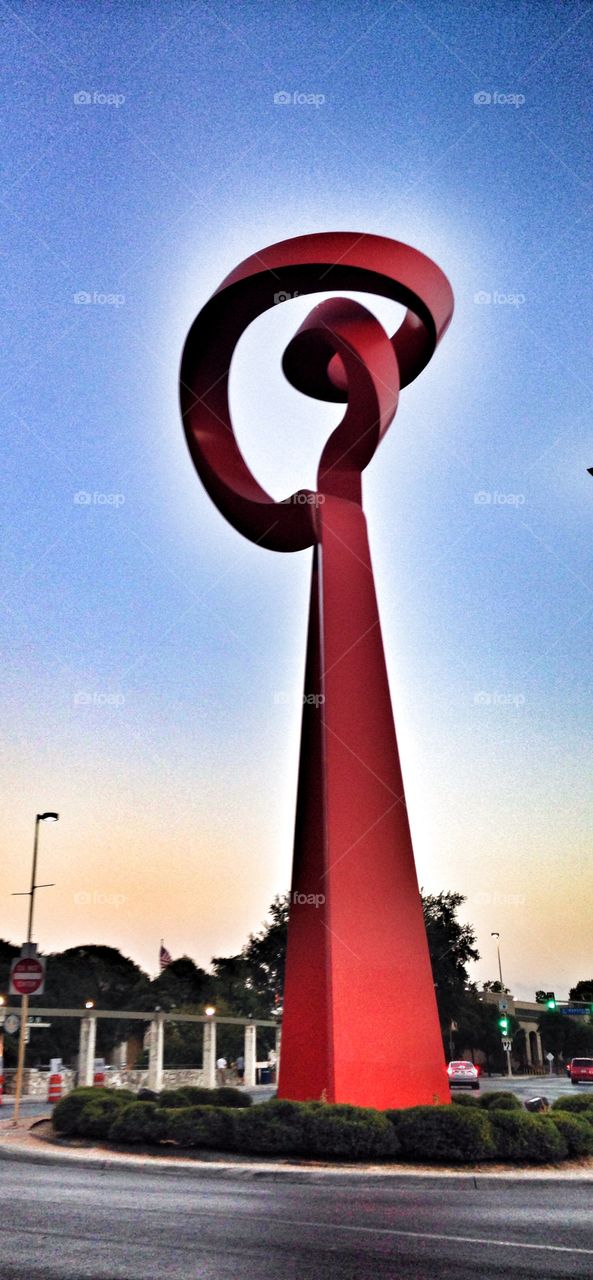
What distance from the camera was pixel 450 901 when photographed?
1795 inches

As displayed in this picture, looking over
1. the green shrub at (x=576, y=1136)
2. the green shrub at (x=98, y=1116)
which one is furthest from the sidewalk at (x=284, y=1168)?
the green shrub at (x=98, y=1116)

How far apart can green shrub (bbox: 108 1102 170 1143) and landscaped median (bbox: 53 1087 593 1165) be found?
0.04ft

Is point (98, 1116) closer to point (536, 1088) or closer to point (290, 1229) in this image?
point (290, 1229)

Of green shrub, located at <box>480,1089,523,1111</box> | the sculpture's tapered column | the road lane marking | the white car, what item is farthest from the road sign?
the white car

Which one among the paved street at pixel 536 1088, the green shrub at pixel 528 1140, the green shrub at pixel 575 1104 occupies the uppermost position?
the green shrub at pixel 575 1104

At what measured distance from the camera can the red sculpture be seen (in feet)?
48.2

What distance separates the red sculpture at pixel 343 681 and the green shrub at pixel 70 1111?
10.2 ft

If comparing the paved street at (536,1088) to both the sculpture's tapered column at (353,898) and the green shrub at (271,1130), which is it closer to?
the sculpture's tapered column at (353,898)

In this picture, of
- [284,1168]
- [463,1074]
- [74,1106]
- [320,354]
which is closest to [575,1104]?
[284,1168]

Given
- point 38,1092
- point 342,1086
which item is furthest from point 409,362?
point 38,1092

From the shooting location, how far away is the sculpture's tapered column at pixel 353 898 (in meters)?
14.5

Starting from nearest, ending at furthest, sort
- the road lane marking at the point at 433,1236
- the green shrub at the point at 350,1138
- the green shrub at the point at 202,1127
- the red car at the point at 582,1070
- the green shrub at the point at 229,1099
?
the road lane marking at the point at 433,1236
the green shrub at the point at 350,1138
the green shrub at the point at 202,1127
the green shrub at the point at 229,1099
the red car at the point at 582,1070

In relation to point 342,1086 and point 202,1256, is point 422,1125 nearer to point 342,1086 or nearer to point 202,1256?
point 342,1086

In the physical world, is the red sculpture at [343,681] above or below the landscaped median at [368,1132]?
above
